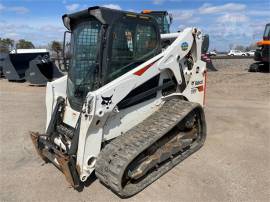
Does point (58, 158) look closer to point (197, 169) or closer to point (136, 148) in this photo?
point (136, 148)

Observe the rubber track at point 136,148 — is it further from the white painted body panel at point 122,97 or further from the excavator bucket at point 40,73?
the excavator bucket at point 40,73

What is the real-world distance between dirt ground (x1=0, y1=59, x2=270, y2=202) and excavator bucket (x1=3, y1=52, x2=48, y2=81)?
7.57 meters

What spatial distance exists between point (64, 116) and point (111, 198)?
149cm

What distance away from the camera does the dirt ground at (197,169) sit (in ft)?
12.7

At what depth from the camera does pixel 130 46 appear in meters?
4.46

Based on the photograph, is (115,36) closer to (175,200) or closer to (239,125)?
(175,200)

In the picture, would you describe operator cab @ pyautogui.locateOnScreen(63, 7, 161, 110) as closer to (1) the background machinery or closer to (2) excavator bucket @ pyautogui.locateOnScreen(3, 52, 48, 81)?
(2) excavator bucket @ pyautogui.locateOnScreen(3, 52, 48, 81)

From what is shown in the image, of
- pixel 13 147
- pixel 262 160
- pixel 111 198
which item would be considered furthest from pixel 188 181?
pixel 13 147

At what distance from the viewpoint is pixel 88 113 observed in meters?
3.80

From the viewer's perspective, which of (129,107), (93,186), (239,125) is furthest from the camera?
→ (239,125)

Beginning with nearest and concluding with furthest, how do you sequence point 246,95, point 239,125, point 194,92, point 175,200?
1. point 175,200
2. point 194,92
3. point 239,125
4. point 246,95

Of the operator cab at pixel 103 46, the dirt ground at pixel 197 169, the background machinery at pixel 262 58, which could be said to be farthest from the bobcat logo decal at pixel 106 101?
the background machinery at pixel 262 58

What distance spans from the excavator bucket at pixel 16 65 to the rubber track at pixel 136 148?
38.8 ft

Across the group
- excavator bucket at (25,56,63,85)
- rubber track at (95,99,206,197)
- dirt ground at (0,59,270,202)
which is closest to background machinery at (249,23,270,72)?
dirt ground at (0,59,270,202)
